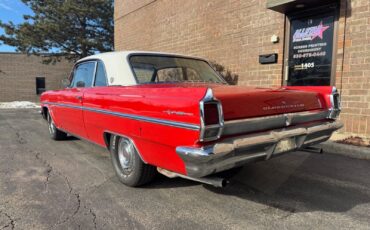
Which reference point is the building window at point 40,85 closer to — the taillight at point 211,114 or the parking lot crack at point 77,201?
the parking lot crack at point 77,201

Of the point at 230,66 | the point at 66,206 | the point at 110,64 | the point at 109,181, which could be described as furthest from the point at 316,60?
the point at 66,206

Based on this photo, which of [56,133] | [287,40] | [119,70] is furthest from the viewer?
[287,40]

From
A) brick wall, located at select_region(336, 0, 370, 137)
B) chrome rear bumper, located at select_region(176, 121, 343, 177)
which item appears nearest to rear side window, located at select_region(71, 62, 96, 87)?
chrome rear bumper, located at select_region(176, 121, 343, 177)

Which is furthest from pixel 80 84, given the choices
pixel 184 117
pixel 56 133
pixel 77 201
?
pixel 184 117

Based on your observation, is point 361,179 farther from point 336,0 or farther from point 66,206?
point 336,0

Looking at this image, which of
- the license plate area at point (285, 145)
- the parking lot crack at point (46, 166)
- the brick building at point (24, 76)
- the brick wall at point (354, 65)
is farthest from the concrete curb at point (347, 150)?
the brick building at point (24, 76)

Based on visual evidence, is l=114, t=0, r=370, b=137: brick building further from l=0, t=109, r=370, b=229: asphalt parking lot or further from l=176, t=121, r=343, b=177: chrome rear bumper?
l=176, t=121, r=343, b=177: chrome rear bumper

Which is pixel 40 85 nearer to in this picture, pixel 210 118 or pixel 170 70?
pixel 170 70

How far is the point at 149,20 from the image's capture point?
13.4 m

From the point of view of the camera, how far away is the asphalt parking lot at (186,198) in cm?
299

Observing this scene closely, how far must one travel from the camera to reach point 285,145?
131 inches

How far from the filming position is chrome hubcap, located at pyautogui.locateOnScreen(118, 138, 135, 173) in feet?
12.5

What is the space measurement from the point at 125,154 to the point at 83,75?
82.5 inches

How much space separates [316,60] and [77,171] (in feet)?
18.9
